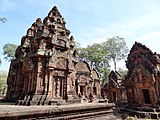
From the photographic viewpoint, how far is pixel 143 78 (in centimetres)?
1412

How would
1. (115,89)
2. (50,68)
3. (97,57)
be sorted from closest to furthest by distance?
(50,68)
(115,89)
(97,57)

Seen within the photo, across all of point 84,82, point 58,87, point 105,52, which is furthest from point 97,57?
point 58,87

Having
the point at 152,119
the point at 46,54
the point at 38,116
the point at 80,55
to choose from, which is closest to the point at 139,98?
the point at 152,119

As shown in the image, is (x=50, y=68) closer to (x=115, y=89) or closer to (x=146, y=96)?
(x=146, y=96)

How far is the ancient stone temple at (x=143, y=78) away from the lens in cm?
1321

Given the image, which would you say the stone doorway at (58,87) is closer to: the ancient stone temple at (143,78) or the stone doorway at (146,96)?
the ancient stone temple at (143,78)

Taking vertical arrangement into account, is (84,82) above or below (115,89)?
above

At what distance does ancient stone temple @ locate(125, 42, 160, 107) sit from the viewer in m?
13.2

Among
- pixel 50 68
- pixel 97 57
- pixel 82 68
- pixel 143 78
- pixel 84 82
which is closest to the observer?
pixel 50 68

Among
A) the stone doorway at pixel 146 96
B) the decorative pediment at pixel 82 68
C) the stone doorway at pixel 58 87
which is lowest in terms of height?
the stone doorway at pixel 146 96

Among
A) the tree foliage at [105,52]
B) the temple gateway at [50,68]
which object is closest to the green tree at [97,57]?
the tree foliage at [105,52]

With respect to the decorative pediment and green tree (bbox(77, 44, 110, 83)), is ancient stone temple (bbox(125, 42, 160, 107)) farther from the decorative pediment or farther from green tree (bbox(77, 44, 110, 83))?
green tree (bbox(77, 44, 110, 83))

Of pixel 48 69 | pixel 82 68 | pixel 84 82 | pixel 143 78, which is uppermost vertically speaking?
pixel 82 68

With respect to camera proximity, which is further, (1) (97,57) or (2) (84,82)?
(1) (97,57)
